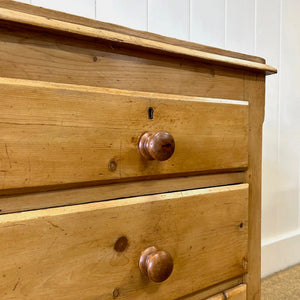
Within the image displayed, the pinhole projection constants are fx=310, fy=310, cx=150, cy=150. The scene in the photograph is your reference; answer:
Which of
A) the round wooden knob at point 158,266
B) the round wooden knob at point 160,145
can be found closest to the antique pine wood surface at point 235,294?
the round wooden knob at point 158,266

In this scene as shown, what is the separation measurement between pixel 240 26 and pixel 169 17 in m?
0.34

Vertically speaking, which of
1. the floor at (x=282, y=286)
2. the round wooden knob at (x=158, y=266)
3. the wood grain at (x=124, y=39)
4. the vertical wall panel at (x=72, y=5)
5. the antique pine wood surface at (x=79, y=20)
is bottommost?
the floor at (x=282, y=286)

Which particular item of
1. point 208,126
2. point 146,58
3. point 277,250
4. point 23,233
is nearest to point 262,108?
point 208,126

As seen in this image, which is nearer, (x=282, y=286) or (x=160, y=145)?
(x=160, y=145)

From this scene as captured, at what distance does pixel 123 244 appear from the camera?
1.42ft

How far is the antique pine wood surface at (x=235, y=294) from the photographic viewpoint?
55 cm

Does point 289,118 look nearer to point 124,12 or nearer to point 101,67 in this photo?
point 124,12

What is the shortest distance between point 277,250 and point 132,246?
1.08 meters

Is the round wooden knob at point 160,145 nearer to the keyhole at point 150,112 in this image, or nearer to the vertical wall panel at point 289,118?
the keyhole at point 150,112

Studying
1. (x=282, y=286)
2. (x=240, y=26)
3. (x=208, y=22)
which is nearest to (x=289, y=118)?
(x=240, y=26)

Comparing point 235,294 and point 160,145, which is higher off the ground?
point 160,145

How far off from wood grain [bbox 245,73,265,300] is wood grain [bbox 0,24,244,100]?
0.06m

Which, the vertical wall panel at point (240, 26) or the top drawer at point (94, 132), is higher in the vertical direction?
the vertical wall panel at point (240, 26)

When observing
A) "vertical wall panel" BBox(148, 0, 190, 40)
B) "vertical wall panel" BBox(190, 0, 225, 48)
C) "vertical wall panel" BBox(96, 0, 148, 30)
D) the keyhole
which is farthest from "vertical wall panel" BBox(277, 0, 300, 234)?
the keyhole
